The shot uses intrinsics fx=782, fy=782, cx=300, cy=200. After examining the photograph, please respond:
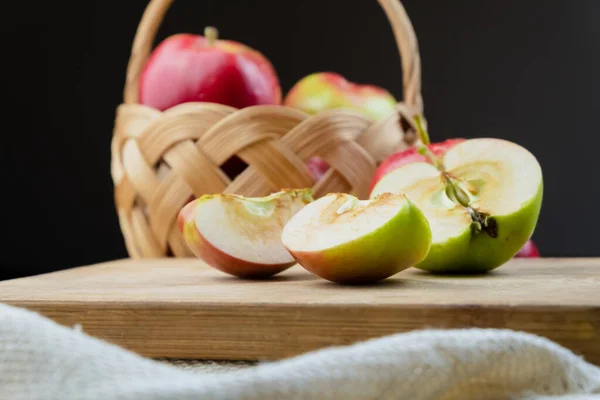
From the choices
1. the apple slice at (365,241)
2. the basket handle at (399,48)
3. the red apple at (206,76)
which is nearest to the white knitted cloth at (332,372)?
the apple slice at (365,241)

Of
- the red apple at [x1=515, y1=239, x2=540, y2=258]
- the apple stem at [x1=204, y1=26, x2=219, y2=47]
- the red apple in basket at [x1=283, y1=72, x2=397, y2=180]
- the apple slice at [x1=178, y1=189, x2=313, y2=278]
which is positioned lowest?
the red apple at [x1=515, y1=239, x2=540, y2=258]

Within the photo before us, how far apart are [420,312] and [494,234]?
273 millimetres

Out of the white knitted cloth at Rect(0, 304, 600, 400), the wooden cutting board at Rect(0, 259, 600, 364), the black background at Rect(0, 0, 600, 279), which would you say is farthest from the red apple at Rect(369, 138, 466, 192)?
the black background at Rect(0, 0, 600, 279)

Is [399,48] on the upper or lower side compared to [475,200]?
upper

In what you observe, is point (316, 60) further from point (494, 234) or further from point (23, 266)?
point (494, 234)

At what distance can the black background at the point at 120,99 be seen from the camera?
6.42 ft

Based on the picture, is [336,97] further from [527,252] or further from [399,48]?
[527,252]

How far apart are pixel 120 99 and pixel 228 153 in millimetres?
Result: 950

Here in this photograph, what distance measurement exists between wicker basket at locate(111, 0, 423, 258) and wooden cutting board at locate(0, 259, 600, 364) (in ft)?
1.38

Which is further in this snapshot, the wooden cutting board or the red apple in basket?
the red apple in basket

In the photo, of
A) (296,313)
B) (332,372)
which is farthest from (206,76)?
(332,372)

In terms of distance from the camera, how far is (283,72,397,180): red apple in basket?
1.24m

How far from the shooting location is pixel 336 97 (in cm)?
125

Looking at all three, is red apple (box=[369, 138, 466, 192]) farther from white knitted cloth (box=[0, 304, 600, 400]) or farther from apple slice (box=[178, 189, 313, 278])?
white knitted cloth (box=[0, 304, 600, 400])
